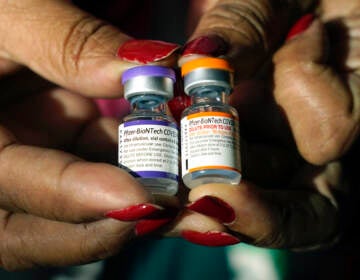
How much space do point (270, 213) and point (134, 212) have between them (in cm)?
30

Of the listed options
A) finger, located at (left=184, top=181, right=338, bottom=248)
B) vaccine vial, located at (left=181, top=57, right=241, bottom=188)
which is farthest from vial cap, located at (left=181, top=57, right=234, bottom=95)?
finger, located at (left=184, top=181, right=338, bottom=248)

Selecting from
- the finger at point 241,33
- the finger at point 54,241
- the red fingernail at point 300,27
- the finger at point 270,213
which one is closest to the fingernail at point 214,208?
the finger at point 270,213

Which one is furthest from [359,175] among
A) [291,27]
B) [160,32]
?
[160,32]

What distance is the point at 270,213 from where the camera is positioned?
0.95 m

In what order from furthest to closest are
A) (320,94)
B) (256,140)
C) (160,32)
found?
(160,32) → (256,140) → (320,94)

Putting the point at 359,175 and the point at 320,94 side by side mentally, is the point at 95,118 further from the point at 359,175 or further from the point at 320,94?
the point at 359,175

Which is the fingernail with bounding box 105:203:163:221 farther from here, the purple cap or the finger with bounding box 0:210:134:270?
the purple cap

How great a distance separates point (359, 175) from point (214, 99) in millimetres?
677

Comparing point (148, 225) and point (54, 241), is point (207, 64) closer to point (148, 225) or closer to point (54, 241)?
point (148, 225)

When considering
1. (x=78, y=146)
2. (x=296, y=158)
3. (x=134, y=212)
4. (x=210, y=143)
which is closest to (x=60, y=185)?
(x=134, y=212)

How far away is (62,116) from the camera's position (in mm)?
1154

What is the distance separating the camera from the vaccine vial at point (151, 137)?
2.54 ft

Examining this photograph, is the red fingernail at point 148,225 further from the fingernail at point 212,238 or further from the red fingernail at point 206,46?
the red fingernail at point 206,46

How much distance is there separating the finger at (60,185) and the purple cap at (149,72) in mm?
148
